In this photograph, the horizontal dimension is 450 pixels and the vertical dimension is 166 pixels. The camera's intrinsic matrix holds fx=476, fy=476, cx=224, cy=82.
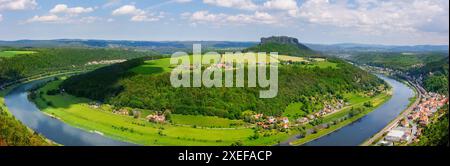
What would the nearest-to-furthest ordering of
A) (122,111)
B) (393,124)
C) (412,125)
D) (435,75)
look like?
1. (412,125)
2. (393,124)
3. (122,111)
4. (435,75)

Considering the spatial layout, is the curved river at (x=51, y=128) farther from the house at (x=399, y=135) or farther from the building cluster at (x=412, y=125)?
the building cluster at (x=412, y=125)

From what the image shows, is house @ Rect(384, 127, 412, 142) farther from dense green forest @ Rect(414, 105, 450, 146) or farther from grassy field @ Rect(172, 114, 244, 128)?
grassy field @ Rect(172, 114, 244, 128)

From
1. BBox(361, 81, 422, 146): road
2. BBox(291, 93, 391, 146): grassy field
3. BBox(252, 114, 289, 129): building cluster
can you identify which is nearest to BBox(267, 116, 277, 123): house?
BBox(252, 114, 289, 129): building cluster

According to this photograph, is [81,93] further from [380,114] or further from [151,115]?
[380,114]

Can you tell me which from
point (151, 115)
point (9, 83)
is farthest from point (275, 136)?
point (9, 83)

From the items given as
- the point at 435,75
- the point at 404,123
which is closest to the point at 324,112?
the point at 404,123

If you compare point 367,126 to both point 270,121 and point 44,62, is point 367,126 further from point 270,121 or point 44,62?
point 44,62

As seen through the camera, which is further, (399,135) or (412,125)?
(412,125)
